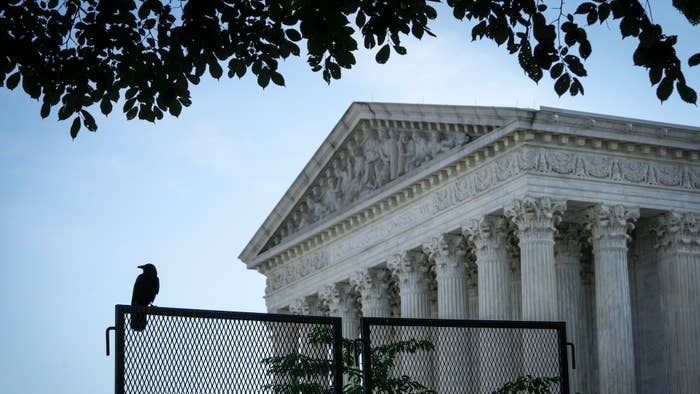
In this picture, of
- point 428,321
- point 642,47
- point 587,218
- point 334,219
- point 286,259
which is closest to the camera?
point 642,47

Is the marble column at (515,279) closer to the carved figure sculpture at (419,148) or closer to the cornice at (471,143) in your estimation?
the cornice at (471,143)

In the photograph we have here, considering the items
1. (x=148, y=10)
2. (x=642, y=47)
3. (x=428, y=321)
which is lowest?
(x=428, y=321)

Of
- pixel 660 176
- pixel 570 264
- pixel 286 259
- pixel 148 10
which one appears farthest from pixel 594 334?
pixel 148 10

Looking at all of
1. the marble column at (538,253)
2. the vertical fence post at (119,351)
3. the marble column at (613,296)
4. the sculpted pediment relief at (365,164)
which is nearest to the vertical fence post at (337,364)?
the vertical fence post at (119,351)

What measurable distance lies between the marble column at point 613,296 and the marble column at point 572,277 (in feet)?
5.12

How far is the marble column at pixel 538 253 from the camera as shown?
130ft

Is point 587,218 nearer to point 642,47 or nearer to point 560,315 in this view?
point 560,315

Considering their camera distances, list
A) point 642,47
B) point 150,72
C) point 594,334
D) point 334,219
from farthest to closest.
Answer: point 334,219, point 594,334, point 150,72, point 642,47

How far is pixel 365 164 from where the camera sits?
5034 cm

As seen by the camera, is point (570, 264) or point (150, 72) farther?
point (570, 264)

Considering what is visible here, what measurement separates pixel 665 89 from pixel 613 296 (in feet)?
87.7

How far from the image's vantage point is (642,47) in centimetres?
1413

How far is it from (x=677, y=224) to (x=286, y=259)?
754 inches

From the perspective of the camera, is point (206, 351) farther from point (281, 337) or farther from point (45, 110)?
point (45, 110)
